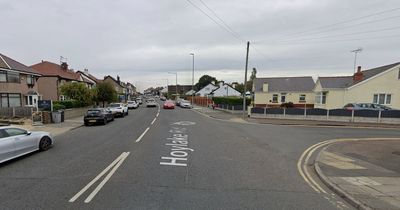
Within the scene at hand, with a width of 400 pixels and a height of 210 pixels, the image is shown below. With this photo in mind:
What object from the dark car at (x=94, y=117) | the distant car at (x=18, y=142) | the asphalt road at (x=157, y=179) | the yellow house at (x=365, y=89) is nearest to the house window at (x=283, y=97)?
the yellow house at (x=365, y=89)

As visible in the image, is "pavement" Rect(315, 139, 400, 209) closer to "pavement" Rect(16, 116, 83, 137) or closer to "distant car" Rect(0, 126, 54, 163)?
"distant car" Rect(0, 126, 54, 163)

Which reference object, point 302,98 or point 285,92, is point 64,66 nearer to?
point 285,92

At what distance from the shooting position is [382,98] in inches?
1085

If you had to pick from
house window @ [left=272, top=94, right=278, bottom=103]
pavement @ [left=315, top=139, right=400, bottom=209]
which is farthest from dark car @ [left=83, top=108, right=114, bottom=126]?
house window @ [left=272, top=94, right=278, bottom=103]

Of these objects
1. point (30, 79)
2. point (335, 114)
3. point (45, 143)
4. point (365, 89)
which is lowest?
point (45, 143)

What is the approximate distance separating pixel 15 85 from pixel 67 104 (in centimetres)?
891

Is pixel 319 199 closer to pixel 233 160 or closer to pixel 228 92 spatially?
pixel 233 160

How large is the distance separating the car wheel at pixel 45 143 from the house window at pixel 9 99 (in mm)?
21632

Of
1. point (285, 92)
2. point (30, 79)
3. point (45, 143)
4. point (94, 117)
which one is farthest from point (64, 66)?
point (285, 92)

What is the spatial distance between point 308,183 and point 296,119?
18.3m

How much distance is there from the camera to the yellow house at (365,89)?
87.4 feet

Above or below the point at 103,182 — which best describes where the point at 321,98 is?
above

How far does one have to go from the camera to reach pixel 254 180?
5824mm

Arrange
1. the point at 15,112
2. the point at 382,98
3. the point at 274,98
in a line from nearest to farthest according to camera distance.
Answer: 1. the point at 15,112
2. the point at 382,98
3. the point at 274,98
